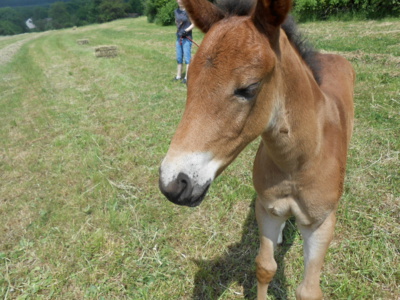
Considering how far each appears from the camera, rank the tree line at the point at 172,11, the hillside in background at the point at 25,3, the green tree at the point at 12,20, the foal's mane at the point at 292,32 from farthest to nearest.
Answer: the hillside in background at the point at 25,3 < the green tree at the point at 12,20 < the tree line at the point at 172,11 < the foal's mane at the point at 292,32

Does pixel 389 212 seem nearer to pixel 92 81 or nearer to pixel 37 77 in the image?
pixel 92 81

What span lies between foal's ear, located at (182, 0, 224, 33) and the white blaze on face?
0.80m

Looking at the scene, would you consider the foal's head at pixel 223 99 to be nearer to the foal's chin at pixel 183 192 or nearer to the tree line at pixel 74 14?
the foal's chin at pixel 183 192

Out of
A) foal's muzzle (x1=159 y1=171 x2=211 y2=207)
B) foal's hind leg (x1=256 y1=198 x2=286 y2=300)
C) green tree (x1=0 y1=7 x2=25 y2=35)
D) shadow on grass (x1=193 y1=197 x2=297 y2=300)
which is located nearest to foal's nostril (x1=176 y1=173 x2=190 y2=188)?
foal's muzzle (x1=159 y1=171 x2=211 y2=207)

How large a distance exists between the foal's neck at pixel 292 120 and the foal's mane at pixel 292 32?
23 cm

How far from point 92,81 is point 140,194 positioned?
22.1ft

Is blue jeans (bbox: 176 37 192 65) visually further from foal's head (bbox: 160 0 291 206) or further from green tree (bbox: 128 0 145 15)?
green tree (bbox: 128 0 145 15)

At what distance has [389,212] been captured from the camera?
2.77m

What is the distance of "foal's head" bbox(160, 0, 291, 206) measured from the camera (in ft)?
4.09

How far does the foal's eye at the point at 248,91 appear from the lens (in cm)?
129

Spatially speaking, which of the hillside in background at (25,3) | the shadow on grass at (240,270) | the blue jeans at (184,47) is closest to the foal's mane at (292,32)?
the shadow on grass at (240,270)

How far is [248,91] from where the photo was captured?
1.29m

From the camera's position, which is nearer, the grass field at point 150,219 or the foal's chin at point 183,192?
the foal's chin at point 183,192

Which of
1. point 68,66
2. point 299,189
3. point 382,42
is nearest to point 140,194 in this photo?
point 299,189
